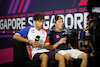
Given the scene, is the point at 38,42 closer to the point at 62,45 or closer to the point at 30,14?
the point at 62,45

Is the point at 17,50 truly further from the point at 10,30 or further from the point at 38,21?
the point at 10,30

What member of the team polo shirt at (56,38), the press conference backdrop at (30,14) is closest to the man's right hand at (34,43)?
the team polo shirt at (56,38)

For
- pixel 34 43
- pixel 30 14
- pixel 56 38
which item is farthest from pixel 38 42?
pixel 30 14

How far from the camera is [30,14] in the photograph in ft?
13.0

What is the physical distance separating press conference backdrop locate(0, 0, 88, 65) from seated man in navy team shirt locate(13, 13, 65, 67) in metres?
1.09

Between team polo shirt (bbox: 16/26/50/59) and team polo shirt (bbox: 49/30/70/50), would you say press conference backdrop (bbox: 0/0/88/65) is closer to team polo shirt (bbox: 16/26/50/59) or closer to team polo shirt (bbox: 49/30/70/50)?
team polo shirt (bbox: 49/30/70/50)

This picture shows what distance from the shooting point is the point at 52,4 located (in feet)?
11.6

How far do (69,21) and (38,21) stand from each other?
1205mm

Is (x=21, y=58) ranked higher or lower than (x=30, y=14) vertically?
lower

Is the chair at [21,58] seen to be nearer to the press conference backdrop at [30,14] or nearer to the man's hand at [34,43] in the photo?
the man's hand at [34,43]

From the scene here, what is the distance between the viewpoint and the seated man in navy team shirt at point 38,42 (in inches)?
83.3

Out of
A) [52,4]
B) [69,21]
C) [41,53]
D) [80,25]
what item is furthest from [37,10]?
[41,53]

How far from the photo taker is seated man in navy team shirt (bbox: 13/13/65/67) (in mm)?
2115

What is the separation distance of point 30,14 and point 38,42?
1.90m
